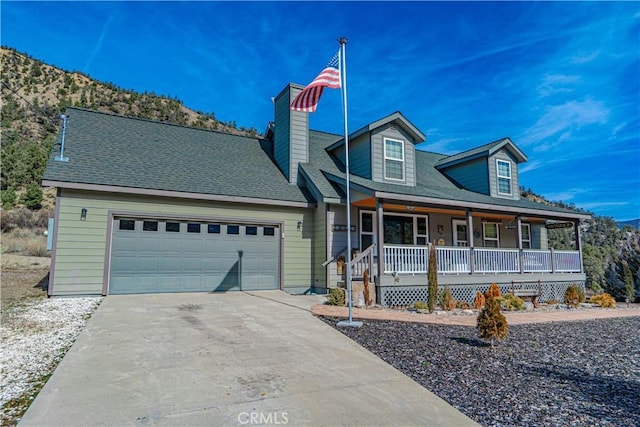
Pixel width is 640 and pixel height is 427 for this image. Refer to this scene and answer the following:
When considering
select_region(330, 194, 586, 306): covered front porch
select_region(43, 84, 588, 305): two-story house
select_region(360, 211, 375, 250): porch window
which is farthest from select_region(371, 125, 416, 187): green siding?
select_region(360, 211, 375, 250): porch window

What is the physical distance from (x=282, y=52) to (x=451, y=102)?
10.3 metres

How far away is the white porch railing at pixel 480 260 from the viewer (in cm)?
1061

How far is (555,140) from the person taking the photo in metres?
28.5

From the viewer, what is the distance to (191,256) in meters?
10.9

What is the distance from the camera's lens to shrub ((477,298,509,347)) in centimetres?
575

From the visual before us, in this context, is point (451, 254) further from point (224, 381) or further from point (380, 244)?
point (224, 381)

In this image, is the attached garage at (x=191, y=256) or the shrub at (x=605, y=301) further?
the shrub at (x=605, y=301)

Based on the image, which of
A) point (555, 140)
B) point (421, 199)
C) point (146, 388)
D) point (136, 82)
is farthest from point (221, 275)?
point (136, 82)

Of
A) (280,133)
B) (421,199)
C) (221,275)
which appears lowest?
(221,275)

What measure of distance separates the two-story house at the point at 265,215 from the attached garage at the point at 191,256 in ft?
0.10

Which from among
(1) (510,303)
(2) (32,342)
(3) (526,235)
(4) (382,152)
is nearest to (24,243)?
(2) (32,342)

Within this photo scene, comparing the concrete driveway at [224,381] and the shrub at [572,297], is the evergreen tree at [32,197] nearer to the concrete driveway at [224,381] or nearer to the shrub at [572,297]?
the concrete driveway at [224,381]

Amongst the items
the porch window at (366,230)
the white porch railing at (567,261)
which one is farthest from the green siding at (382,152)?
the white porch railing at (567,261)

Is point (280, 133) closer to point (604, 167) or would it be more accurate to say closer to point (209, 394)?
point (209, 394)
